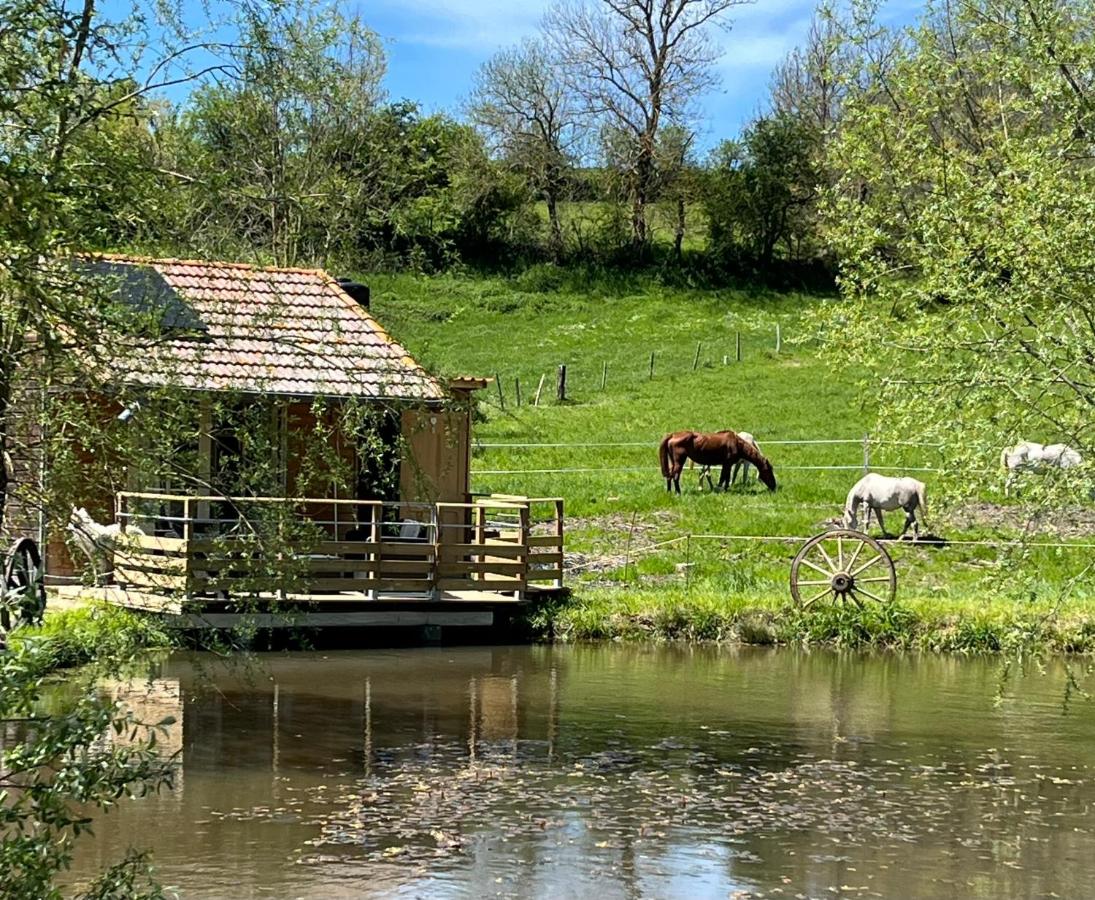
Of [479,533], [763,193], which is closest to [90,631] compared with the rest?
[479,533]

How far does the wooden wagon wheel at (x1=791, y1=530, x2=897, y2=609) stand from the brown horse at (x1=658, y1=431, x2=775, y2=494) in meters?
4.75

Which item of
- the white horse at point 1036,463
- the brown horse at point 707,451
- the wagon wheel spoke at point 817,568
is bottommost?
the wagon wheel spoke at point 817,568

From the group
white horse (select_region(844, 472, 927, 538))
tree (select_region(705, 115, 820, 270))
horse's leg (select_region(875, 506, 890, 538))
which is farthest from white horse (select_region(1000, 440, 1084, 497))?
tree (select_region(705, 115, 820, 270))

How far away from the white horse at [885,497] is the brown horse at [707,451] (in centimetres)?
308

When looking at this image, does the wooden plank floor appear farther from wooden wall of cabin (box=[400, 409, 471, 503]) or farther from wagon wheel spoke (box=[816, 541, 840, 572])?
wagon wheel spoke (box=[816, 541, 840, 572])

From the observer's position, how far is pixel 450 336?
40.2 meters

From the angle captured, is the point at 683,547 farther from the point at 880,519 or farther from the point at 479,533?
the point at 479,533

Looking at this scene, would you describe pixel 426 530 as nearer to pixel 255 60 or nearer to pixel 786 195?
pixel 255 60

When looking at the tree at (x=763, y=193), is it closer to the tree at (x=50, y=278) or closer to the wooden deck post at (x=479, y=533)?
the wooden deck post at (x=479, y=533)

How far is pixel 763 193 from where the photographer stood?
44.4 meters

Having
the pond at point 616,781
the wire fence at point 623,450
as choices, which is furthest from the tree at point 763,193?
the pond at point 616,781

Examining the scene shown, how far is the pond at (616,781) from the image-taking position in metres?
8.98

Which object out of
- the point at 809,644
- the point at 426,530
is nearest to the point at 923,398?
the point at 809,644

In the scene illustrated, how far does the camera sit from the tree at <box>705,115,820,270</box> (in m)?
44.3
